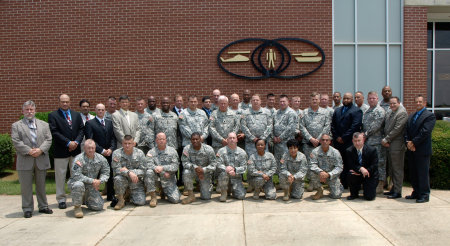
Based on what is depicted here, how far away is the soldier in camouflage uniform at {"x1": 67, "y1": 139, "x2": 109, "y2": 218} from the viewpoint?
19.6 ft

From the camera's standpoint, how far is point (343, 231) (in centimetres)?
497

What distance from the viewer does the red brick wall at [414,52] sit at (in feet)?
34.2

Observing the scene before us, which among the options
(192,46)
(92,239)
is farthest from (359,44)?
(92,239)

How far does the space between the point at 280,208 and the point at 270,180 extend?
2.55ft

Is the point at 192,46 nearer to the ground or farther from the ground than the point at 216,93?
farther from the ground

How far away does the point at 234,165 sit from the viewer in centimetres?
689

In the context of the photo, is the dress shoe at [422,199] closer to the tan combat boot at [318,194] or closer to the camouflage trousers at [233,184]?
the tan combat boot at [318,194]

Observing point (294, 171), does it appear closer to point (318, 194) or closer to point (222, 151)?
point (318, 194)

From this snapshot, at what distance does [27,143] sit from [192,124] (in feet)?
9.81

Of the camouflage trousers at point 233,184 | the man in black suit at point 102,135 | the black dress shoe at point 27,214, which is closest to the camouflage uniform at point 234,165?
the camouflage trousers at point 233,184

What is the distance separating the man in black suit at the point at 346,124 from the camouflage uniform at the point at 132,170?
12.6 ft

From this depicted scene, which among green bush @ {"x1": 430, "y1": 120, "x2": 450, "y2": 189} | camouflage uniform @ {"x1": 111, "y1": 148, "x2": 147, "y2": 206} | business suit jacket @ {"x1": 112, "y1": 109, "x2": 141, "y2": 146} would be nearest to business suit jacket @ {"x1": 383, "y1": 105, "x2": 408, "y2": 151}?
green bush @ {"x1": 430, "y1": 120, "x2": 450, "y2": 189}

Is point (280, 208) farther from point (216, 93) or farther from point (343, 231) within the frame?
point (216, 93)

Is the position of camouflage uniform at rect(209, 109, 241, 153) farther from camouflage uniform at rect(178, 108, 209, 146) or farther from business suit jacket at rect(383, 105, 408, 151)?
business suit jacket at rect(383, 105, 408, 151)
